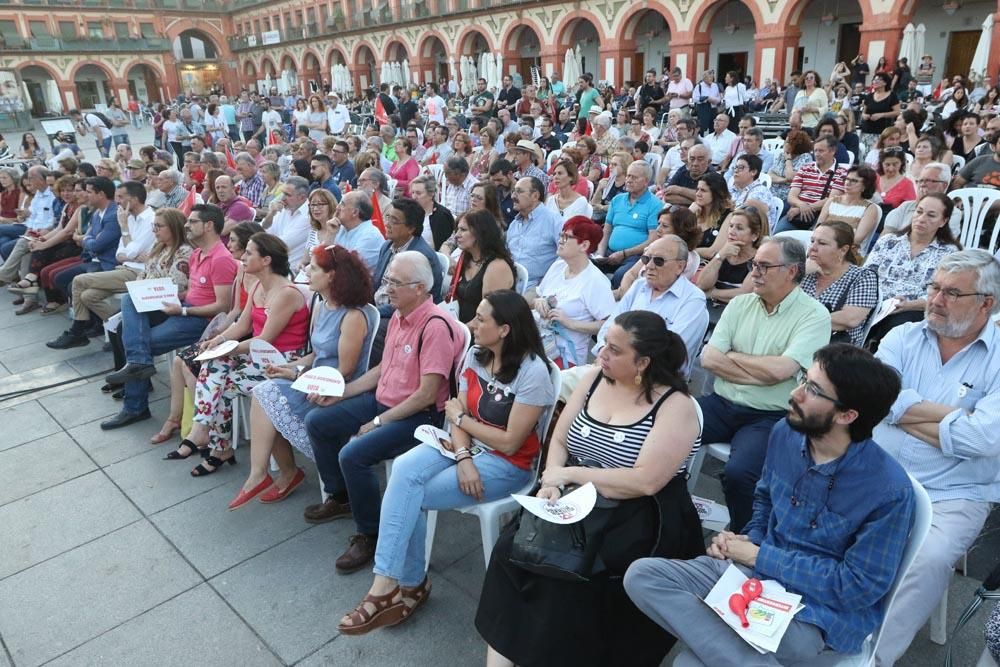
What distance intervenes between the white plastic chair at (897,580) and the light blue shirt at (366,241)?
3.72m

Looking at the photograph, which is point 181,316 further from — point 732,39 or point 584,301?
point 732,39

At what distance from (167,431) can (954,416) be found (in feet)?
13.5

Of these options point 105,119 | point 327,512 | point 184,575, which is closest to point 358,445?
point 327,512

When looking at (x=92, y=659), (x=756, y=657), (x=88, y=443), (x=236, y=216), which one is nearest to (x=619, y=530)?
(x=756, y=657)

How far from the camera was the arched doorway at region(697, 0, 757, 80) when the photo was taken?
20453 millimetres

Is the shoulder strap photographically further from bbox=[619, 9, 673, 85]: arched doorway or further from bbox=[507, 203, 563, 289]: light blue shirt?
bbox=[619, 9, 673, 85]: arched doorway

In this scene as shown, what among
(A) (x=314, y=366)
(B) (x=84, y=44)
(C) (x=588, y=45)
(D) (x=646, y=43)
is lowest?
(A) (x=314, y=366)

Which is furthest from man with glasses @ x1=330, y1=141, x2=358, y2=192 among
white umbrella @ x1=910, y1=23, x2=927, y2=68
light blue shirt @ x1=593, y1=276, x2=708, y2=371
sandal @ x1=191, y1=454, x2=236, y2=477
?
white umbrella @ x1=910, y1=23, x2=927, y2=68

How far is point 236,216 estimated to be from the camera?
6.30 metres

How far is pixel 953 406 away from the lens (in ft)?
7.66

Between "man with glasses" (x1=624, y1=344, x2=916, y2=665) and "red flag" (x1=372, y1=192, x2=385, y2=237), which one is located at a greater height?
"red flag" (x1=372, y1=192, x2=385, y2=237)

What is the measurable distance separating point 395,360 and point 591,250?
1.44 meters

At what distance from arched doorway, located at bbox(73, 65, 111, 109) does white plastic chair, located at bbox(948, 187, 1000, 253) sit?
50.5 m

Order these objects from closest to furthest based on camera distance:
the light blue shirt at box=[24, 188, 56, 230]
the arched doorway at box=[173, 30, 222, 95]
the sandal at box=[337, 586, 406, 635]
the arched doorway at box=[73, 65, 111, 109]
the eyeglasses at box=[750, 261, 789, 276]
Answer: the sandal at box=[337, 586, 406, 635], the eyeglasses at box=[750, 261, 789, 276], the light blue shirt at box=[24, 188, 56, 230], the arched doorway at box=[73, 65, 111, 109], the arched doorway at box=[173, 30, 222, 95]
